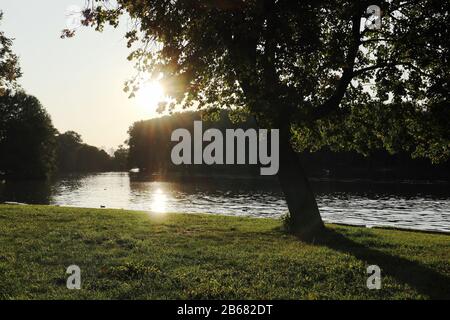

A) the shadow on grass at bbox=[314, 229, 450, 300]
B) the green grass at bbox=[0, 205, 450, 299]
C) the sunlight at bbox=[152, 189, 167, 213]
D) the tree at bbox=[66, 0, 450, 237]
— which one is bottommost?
the sunlight at bbox=[152, 189, 167, 213]

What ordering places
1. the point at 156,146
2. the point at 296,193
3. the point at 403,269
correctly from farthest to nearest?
the point at 156,146 → the point at 296,193 → the point at 403,269

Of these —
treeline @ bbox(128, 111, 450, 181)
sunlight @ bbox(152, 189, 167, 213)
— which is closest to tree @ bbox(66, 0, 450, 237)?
sunlight @ bbox(152, 189, 167, 213)

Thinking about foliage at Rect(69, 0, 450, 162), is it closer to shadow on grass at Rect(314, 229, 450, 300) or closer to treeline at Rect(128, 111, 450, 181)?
shadow on grass at Rect(314, 229, 450, 300)

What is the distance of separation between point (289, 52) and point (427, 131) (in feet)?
26.6

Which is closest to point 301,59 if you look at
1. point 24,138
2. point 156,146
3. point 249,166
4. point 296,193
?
point 296,193

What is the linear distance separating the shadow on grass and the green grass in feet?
0.10

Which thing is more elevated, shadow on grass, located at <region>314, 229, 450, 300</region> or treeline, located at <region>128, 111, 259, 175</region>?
treeline, located at <region>128, 111, 259, 175</region>

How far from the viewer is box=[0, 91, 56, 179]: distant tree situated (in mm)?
119688

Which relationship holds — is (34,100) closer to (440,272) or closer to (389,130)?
(389,130)

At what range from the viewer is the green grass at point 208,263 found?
417 inches

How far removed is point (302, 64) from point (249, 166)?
458 feet

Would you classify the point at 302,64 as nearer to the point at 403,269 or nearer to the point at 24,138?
the point at 403,269

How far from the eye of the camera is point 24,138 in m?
122

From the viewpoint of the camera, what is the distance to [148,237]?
59.6 feet
